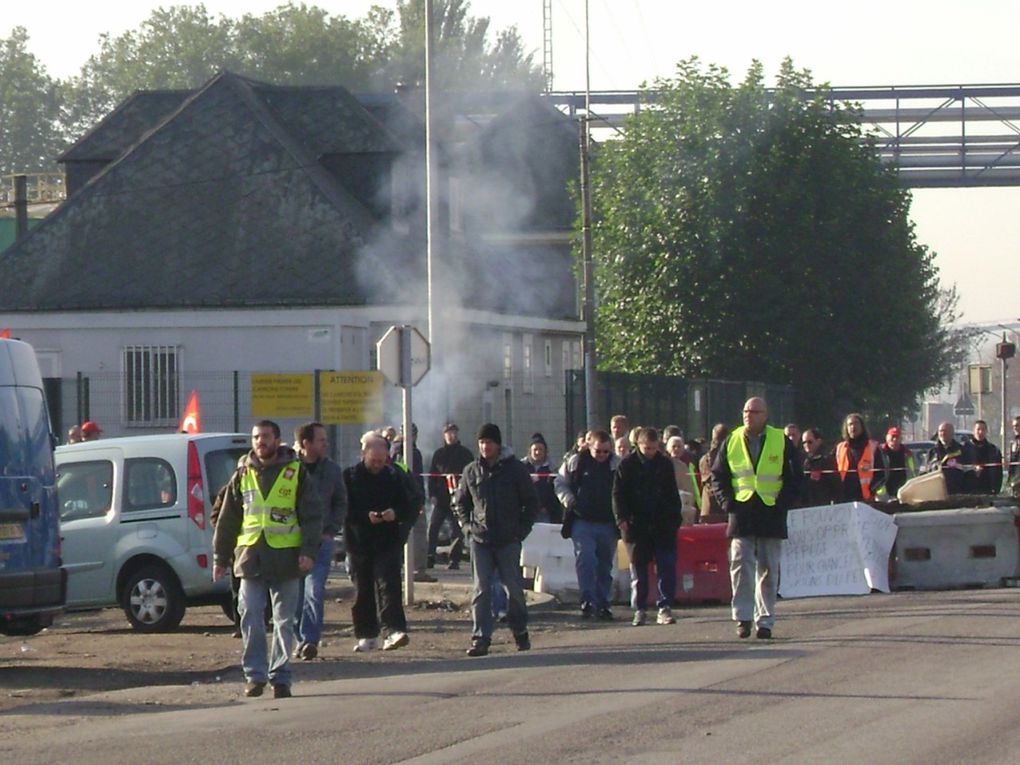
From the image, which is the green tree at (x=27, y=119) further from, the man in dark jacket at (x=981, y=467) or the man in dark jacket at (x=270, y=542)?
the man in dark jacket at (x=270, y=542)

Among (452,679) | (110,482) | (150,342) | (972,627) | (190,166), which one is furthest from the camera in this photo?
(190,166)

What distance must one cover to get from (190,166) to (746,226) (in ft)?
45.0

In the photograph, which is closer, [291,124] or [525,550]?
[525,550]

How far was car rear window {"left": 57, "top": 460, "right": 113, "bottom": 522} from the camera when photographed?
56.3ft

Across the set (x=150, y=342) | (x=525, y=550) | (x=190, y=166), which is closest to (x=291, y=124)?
(x=190, y=166)

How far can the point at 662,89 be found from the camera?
46281mm

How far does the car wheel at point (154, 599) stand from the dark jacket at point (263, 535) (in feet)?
15.1

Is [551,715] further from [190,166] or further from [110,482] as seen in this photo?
[190,166]

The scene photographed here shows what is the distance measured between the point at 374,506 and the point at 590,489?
10.8 feet

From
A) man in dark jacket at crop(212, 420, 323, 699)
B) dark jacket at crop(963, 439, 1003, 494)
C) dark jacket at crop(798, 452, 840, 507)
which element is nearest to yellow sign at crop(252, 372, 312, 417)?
dark jacket at crop(798, 452, 840, 507)

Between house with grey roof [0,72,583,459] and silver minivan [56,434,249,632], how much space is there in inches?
563

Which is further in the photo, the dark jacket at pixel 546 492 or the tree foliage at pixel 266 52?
the tree foliage at pixel 266 52

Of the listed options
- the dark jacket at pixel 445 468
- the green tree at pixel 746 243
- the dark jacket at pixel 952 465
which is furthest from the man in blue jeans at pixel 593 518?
the green tree at pixel 746 243

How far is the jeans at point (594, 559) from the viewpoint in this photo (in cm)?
1756
